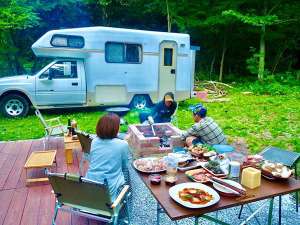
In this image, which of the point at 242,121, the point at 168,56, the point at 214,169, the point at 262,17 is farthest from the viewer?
the point at 262,17

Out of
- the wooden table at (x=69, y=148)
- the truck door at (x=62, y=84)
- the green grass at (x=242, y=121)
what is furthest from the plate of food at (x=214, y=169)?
the truck door at (x=62, y=84)

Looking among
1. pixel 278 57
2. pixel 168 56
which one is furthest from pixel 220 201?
pixel 278 57

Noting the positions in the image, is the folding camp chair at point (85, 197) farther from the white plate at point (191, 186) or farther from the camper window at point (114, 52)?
the camper window at point (114, 52)

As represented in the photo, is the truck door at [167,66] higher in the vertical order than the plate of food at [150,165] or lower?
higher

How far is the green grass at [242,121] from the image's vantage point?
5.94 m

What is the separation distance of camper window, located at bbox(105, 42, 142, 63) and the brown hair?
561 centimetres

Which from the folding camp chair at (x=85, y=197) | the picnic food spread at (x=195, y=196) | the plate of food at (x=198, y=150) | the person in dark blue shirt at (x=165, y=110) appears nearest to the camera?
the picnic food spread at (x=195, y=196)

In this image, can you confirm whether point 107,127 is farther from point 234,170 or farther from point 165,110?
point 165,110

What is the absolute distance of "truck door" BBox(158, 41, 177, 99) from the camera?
28.4 feet

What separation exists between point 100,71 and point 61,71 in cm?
105

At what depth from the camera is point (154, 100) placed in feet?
29.2

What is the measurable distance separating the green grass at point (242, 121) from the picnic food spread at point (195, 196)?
3493 mm

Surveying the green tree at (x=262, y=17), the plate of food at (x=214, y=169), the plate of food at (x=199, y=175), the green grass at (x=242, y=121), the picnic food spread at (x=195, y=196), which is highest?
the green tree at (x=262, y=17)

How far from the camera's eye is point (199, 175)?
2414 mm
